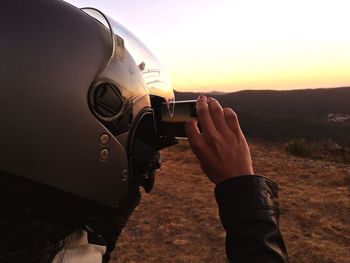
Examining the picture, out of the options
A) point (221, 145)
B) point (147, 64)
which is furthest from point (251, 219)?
point (147, 64)

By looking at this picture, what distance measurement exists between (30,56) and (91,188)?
16.6 inches

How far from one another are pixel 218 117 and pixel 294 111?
79066 millimetres

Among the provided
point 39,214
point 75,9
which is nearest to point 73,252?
point 39,214

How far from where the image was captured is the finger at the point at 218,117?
1090mm

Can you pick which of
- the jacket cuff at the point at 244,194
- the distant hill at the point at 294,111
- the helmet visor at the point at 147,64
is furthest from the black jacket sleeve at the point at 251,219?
the distant hill at the point at 294,111

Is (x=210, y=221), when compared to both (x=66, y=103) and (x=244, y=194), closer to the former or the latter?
(x=66, y=103)

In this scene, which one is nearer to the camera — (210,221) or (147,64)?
(147,64)

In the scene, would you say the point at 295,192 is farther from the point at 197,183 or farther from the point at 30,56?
the point at 30,56

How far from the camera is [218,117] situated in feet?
3.61

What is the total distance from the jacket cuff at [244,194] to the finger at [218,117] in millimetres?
125

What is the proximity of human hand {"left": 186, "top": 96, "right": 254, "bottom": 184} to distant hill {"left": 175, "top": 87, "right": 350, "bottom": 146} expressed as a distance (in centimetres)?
4927

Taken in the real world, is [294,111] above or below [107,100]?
below

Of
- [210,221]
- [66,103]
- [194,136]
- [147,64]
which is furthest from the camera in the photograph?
[210,221]

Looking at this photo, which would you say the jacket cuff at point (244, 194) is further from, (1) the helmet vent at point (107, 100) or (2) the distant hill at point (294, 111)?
(2) the distant hill at point (294, 111)
